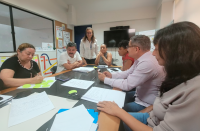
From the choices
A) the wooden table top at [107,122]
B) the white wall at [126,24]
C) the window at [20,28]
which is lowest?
the wooden table top at [107,122]

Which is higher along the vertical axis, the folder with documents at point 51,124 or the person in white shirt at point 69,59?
the person in white shirt at point 69,59

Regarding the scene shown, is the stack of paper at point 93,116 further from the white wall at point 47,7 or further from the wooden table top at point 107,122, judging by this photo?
the white wall at point 47,7

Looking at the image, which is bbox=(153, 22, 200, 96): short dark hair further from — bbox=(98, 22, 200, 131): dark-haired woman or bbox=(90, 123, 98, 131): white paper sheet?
bbox=(90, 123, 98, 131): white paper sheet

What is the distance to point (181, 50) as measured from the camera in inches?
17.5

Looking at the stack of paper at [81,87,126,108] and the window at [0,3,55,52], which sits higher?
the window at [0,3,55,52]

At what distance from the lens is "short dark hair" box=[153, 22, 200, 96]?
0.43 metres

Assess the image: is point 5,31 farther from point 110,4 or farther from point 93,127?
point 110,4

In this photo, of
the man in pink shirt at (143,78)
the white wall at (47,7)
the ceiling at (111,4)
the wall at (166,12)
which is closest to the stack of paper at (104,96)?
the man in pink shirt at (143,78)

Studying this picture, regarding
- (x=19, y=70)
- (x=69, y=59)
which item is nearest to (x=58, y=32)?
(x=69, y=59)

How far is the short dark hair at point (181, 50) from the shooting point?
1.42 ft

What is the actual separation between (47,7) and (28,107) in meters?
3.40

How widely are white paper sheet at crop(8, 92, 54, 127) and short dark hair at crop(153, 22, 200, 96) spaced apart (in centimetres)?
75

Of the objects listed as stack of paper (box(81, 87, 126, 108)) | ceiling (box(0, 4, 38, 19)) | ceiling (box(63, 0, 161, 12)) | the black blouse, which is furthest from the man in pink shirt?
ceiling (box(63, 0, 161, 12))

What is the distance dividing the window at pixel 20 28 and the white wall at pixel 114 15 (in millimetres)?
1459
